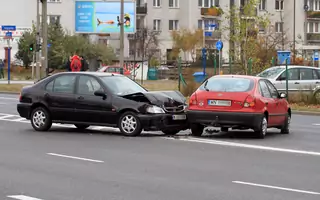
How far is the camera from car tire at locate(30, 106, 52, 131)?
1875 cm

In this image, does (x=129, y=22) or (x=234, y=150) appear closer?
(x=234, y=150)

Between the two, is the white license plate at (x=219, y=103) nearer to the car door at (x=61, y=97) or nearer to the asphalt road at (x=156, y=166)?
the asphalt road at (x=156, y=166)

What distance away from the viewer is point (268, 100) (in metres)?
17.9

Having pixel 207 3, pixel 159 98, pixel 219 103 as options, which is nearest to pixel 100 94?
pixel 159 98

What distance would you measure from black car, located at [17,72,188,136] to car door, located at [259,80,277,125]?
1.89 meters

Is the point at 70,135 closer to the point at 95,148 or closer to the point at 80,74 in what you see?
the point at 80,74

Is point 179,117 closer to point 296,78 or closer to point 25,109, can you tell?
point 25,109

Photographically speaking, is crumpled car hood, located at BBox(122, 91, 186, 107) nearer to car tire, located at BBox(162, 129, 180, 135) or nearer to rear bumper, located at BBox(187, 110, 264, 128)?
car tire, located at BBox(162, 129, 180, 135)

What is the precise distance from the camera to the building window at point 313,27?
3792 inches

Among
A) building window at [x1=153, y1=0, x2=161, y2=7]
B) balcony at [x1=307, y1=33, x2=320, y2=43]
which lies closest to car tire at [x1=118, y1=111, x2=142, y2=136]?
building window at [x1=153, y1=0, x2=161, y2=7]

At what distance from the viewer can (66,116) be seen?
18.5 m

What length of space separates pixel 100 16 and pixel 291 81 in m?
34.7

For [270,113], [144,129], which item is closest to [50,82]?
[144,129]

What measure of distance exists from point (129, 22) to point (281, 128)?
46.0m
